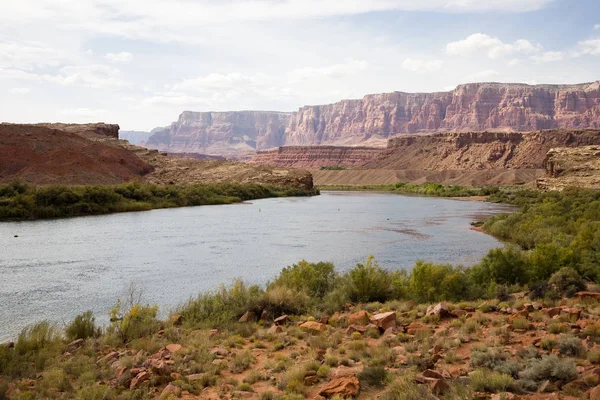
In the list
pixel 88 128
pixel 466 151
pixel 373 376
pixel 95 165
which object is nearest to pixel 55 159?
pixel 95 165

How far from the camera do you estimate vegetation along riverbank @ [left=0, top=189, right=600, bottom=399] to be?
7051 millimetres

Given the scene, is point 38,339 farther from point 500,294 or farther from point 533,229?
point 533,229

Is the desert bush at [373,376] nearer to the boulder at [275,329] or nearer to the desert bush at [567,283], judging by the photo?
the boulder at [275,329]

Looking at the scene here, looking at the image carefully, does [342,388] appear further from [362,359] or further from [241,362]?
[241,362]

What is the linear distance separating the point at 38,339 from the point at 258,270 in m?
9.79

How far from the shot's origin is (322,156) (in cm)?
17525

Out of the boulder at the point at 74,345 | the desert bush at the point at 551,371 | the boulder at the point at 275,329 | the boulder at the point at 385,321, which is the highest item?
the desert bush at the point at 551,371

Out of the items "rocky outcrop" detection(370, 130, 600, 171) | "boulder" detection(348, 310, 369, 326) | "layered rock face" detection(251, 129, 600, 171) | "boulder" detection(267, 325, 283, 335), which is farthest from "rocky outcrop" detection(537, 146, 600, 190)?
"boulder" detection(267, 325, 283, 335)

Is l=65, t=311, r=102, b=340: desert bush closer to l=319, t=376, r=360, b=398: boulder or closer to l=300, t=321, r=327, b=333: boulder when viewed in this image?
l=300, t=321, r=327, b=333: boulder

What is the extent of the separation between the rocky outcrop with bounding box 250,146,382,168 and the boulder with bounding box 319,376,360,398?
6175 inches

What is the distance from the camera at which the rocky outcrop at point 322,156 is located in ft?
556

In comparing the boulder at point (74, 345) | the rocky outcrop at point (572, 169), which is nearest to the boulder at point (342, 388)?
the boulder at point (74, 345)

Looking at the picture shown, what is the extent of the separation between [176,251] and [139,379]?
15.9 meters

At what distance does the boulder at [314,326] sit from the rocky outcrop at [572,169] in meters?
51.7
